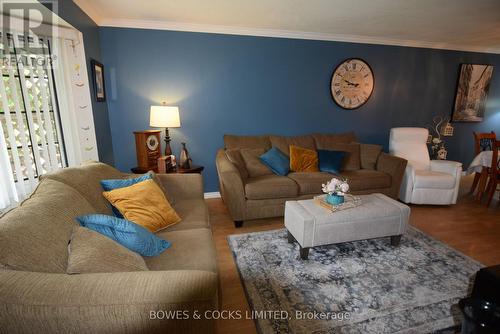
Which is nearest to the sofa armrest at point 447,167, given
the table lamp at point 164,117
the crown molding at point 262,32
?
the crown molding at point 262,32

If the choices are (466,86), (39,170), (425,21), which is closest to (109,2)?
(39,170)

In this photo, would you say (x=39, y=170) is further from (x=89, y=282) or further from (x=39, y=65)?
(x=89, y=282)

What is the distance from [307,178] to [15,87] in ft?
9.30

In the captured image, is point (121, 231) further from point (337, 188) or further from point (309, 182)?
point (309, 182)

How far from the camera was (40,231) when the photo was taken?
1.08m

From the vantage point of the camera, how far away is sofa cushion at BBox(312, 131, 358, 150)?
145 inches

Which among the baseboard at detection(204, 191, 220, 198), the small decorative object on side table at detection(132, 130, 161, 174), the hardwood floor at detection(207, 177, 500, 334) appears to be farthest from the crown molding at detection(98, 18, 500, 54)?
the hardwood floor at detection(207, 177, 500, 334)

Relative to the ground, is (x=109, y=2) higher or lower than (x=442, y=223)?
higher

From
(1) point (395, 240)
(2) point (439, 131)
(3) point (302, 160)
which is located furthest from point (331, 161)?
(2) point (439, 131)

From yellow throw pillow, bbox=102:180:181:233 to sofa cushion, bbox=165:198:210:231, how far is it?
0.08 metres

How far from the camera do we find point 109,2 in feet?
8.39

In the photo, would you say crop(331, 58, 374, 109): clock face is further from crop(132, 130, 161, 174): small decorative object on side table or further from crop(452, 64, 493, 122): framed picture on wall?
crop(132, 130, 161, 174): small decorative object on side table

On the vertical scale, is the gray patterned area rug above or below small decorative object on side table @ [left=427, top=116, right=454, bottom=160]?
below

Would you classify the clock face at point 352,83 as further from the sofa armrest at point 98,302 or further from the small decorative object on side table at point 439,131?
the sofa armrest at point 98,302
